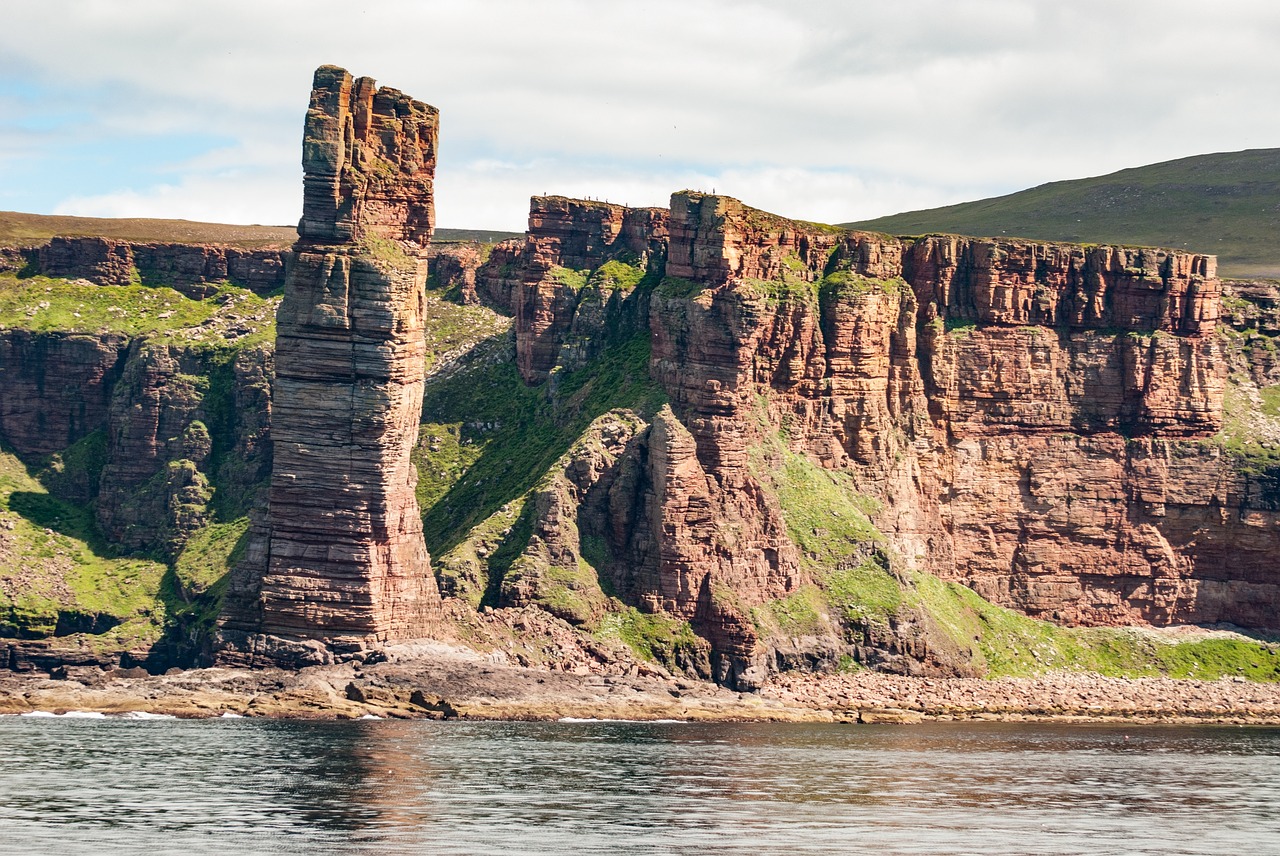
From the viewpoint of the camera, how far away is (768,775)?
5256 inches

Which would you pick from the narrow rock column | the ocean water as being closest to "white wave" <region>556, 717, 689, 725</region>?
the ocean water

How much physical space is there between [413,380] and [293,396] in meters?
8.04

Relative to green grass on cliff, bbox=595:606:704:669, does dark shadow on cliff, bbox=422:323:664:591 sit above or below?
above

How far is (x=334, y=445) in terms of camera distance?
16612 centimetres

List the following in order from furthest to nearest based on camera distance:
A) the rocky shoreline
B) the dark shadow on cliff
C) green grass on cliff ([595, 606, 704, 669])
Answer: the dark shadow on cliff
green grass on cliff ([595, 606, 704, 669])
the rocky shoreline

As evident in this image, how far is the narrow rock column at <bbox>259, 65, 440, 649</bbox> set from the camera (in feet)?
544

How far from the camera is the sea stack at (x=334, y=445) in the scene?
544 feet

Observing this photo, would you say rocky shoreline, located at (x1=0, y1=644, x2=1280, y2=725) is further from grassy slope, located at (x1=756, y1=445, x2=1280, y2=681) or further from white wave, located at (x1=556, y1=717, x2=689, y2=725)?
grassy slope, located at (x1=756, y1=445, x2=1280, y2=681)

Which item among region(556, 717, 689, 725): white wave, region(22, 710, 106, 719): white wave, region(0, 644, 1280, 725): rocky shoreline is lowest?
region(22, 710, 106, 719): white wave

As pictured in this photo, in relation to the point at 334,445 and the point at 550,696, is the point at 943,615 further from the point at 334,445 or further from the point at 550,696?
the point at 334,445

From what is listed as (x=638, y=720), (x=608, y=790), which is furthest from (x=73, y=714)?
(x=608, y=790)

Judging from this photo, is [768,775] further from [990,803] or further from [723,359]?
[723,359]

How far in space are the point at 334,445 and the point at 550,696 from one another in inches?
815

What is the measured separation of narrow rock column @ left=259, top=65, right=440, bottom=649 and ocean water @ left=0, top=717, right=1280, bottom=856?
425 inches
